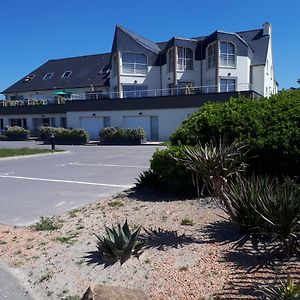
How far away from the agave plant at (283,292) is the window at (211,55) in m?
38.0

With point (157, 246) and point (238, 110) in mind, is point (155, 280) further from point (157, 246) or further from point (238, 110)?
point (238, 110)

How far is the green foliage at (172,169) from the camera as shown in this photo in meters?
7.87

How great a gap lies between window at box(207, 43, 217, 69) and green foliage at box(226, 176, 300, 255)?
3601 centimetres

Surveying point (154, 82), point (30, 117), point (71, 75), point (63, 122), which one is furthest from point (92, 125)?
point (71, 75)

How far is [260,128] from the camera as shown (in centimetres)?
750

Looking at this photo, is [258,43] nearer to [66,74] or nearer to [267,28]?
[267,28]

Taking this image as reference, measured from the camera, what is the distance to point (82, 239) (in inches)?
232

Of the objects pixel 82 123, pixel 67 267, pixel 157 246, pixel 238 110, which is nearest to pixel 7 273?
pixel 67 267

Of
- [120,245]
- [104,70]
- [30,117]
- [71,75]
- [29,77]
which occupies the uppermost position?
[29,77]

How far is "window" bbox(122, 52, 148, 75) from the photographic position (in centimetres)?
4144

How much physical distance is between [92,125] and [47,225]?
32.2 metres

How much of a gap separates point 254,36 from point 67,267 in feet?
148

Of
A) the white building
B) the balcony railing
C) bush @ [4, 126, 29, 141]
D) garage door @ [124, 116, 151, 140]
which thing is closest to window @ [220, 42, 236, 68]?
the white building

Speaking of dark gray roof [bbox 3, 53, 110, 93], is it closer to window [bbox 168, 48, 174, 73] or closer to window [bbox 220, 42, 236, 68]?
window [bbox 168, 48, 174, 73]
